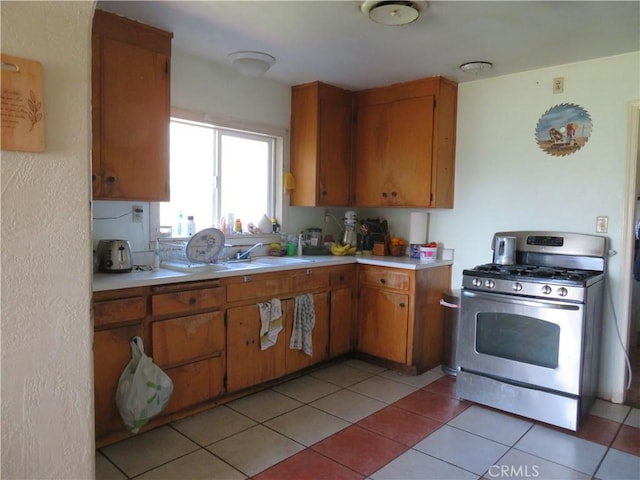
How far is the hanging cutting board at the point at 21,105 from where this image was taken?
1.21 meters

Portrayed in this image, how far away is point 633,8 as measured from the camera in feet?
7.47

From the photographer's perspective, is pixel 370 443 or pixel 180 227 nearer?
pixel 370 443

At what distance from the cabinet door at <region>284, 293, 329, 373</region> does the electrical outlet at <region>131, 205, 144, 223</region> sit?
113 cm

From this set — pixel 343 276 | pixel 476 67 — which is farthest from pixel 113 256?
pixel 476 67

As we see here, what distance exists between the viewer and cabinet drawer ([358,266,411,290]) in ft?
11.3

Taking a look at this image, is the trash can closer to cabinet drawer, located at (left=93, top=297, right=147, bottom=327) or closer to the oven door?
the oven door

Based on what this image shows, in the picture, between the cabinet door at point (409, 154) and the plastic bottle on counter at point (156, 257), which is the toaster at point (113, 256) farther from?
the cabinet door at point (409, 154)

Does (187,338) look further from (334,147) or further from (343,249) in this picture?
(334,147)

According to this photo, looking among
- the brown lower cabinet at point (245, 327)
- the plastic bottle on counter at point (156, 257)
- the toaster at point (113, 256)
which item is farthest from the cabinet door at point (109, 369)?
the plastic bottle on counter at point (156, 257)

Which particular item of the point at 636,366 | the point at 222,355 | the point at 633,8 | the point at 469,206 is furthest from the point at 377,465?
the point at 636,366

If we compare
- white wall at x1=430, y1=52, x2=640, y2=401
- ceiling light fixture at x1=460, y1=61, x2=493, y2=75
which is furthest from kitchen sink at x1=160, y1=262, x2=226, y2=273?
ceiling light fixture at x1=460, y1=61, x2=493, y2=75

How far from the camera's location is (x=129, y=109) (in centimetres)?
260

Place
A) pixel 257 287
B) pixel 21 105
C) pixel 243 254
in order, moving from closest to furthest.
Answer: pixel 21 105
pixel 257 287
pixel 243 254

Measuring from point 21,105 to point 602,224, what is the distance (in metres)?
3.29
